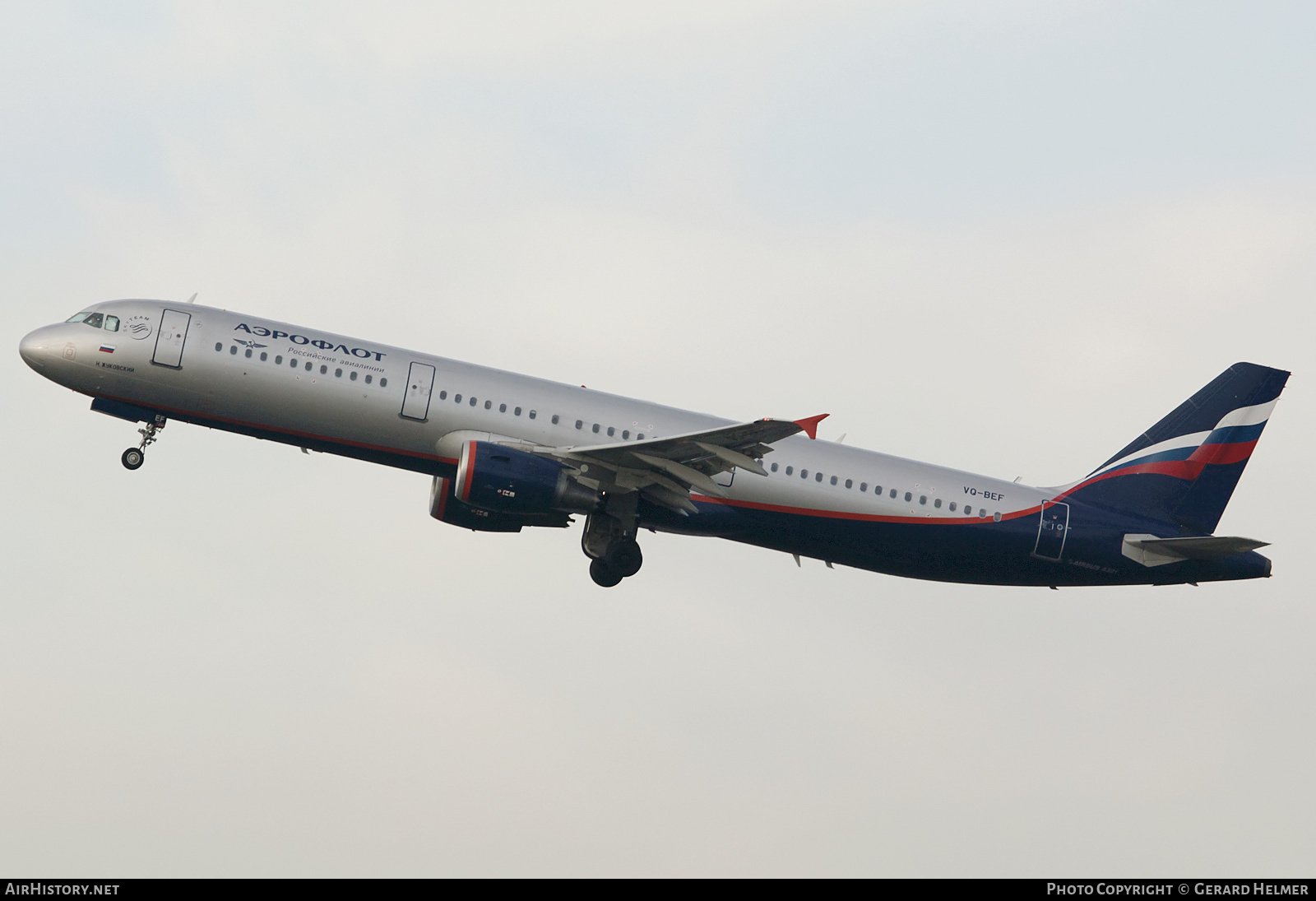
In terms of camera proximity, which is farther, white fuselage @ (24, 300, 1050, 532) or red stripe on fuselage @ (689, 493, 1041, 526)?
red stripe on fuselage @ (689, 493, 1041, 526)

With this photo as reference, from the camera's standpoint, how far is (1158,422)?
129ft

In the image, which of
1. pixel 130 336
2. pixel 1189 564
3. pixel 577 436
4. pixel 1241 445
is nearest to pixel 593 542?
pixel 577 436

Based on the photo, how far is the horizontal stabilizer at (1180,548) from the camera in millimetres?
35094

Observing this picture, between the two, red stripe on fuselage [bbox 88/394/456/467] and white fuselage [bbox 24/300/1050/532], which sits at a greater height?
white fuselage [bbox 24/300/1050/532]

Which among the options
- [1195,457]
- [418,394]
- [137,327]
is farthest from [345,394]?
[1195,457]

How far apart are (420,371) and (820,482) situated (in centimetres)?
1050

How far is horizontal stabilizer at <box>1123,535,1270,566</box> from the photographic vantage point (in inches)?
1382

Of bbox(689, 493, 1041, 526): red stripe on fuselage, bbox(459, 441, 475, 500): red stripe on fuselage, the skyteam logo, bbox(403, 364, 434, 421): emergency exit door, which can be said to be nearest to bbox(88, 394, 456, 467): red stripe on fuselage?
bbox(403, 364, 434, 421): emergency exit door

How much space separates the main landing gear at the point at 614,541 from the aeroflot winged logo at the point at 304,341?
268 inches

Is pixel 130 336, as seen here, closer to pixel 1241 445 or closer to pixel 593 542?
pixel 593 542

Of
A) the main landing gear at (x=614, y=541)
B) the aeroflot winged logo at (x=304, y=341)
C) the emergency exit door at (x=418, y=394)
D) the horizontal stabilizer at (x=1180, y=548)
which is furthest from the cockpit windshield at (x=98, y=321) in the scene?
the horizontal stabilizer at (x=1180, y=548)

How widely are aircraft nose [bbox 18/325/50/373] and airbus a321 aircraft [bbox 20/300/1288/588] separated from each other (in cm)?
5

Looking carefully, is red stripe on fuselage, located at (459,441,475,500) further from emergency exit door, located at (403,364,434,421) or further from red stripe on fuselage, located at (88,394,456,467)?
emergency exit door, located at (403,364,434,421)

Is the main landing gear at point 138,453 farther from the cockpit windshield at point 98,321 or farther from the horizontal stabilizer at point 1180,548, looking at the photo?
the horizontal stabilizer at point 1180,548
